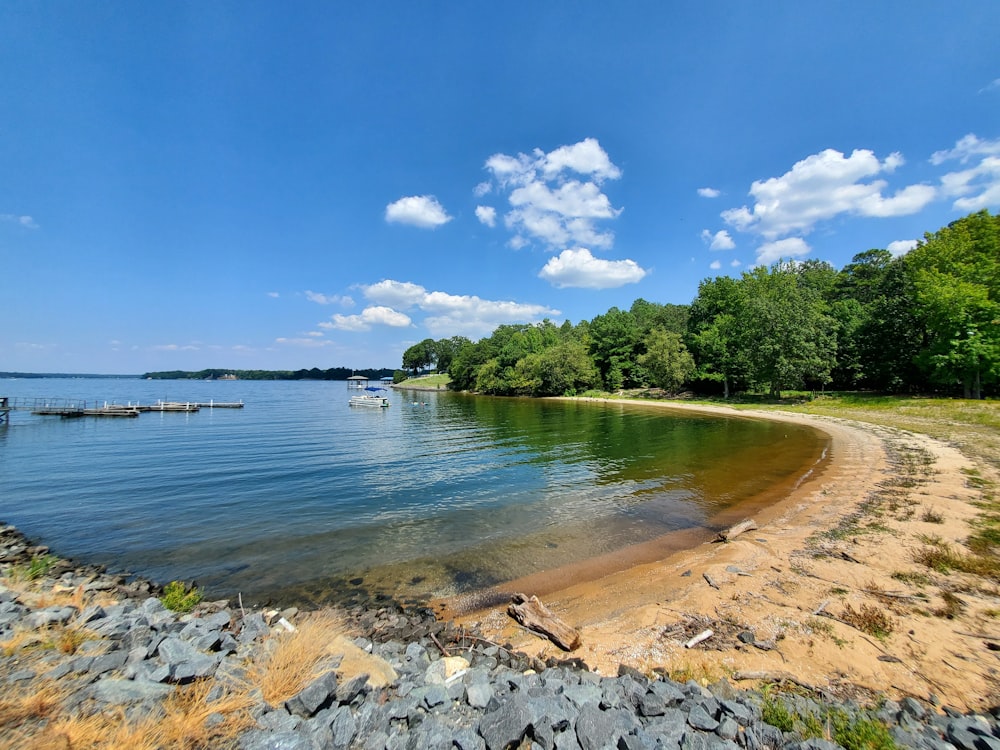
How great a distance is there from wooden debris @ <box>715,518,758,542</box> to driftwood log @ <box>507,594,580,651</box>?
7.41m

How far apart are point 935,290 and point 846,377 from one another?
78.9 ft

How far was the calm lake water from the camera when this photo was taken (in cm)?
1176

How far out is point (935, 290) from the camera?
1640 inches

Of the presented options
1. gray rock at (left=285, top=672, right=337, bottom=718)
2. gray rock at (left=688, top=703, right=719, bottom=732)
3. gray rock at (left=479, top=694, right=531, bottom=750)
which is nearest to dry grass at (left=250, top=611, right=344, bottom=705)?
gray rock at (left=285, top=672, right=337, bottom=718)

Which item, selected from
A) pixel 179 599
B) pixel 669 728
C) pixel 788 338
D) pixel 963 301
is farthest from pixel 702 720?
pixel 788 338

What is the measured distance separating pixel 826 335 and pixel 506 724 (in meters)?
68.9

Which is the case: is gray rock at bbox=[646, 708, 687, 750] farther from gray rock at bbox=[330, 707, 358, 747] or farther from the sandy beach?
gray rock at bbox=[330, 707, 358, 747]

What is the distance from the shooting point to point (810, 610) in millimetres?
8047

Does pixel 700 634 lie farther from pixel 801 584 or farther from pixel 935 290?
pixel 935 290

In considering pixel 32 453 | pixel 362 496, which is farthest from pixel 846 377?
pixel 32 453

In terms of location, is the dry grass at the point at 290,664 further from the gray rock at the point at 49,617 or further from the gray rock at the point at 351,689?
the gray rock at the point at 49,617

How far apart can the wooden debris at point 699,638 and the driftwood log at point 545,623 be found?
6.70 feet

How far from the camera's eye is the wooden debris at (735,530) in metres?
12.9

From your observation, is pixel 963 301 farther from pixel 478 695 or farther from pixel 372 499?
pixel 478 695
